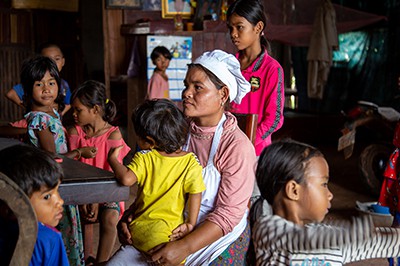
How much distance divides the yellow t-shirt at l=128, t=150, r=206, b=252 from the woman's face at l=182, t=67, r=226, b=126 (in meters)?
0.19

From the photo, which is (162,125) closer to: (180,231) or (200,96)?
(200,96)

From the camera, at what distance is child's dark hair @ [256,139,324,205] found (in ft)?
6.28

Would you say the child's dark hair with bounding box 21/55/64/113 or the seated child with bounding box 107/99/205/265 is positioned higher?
the child's dark hair with bounding box 21/55/64/113

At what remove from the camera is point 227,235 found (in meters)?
2.32

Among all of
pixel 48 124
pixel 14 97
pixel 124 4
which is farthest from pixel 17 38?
pixel 48 124

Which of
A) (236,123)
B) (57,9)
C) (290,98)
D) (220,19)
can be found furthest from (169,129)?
(290,98)

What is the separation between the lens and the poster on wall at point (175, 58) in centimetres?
693

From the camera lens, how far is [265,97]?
3.33m

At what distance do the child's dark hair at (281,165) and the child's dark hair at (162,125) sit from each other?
0.50 metres

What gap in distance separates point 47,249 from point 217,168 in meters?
0.80

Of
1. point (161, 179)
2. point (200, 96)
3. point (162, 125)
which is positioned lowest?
point (161, 179)

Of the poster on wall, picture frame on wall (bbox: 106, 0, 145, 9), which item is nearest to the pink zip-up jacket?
the poster on wall

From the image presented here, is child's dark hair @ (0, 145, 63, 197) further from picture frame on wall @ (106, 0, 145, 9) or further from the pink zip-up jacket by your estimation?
picture frame on wall @ (106, 0, 145, 9)

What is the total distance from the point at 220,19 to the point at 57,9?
2.69 m
